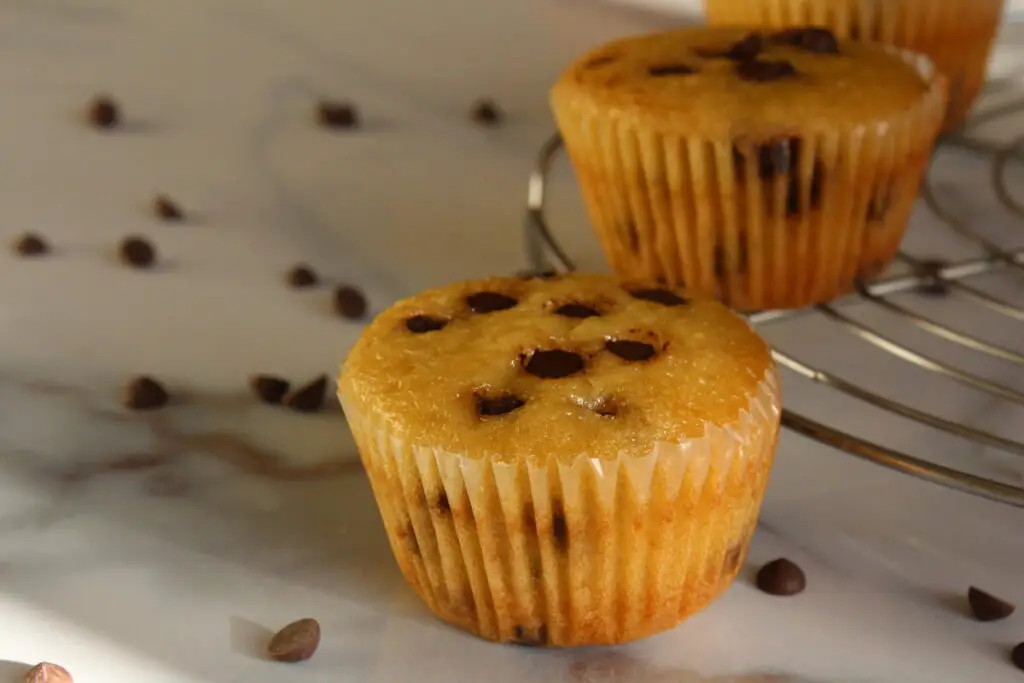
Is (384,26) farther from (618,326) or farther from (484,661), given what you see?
(484,661)

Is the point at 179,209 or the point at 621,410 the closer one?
the point at 621,410

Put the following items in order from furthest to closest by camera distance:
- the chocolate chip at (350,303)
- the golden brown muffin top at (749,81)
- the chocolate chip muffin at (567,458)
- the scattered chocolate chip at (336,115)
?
1. the scattered chocolate chip at (336,115)
2. the chocolate chip at (350,303)
3. the golden brown muffin top at (749,81)
4. the chocolate chip muffin at (567,458)

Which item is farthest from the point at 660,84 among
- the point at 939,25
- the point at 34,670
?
the point at 34,670

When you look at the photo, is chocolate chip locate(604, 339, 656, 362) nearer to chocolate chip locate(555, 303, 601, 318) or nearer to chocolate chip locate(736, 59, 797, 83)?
chocolate chip locate(555, 303, 601, 318)

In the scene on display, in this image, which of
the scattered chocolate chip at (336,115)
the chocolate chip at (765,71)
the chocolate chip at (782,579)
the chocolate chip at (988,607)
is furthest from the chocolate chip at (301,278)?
the chocolate chip at (988,607)

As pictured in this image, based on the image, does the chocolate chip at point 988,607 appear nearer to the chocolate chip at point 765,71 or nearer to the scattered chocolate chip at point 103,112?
the chocolate chip at point 765,71
